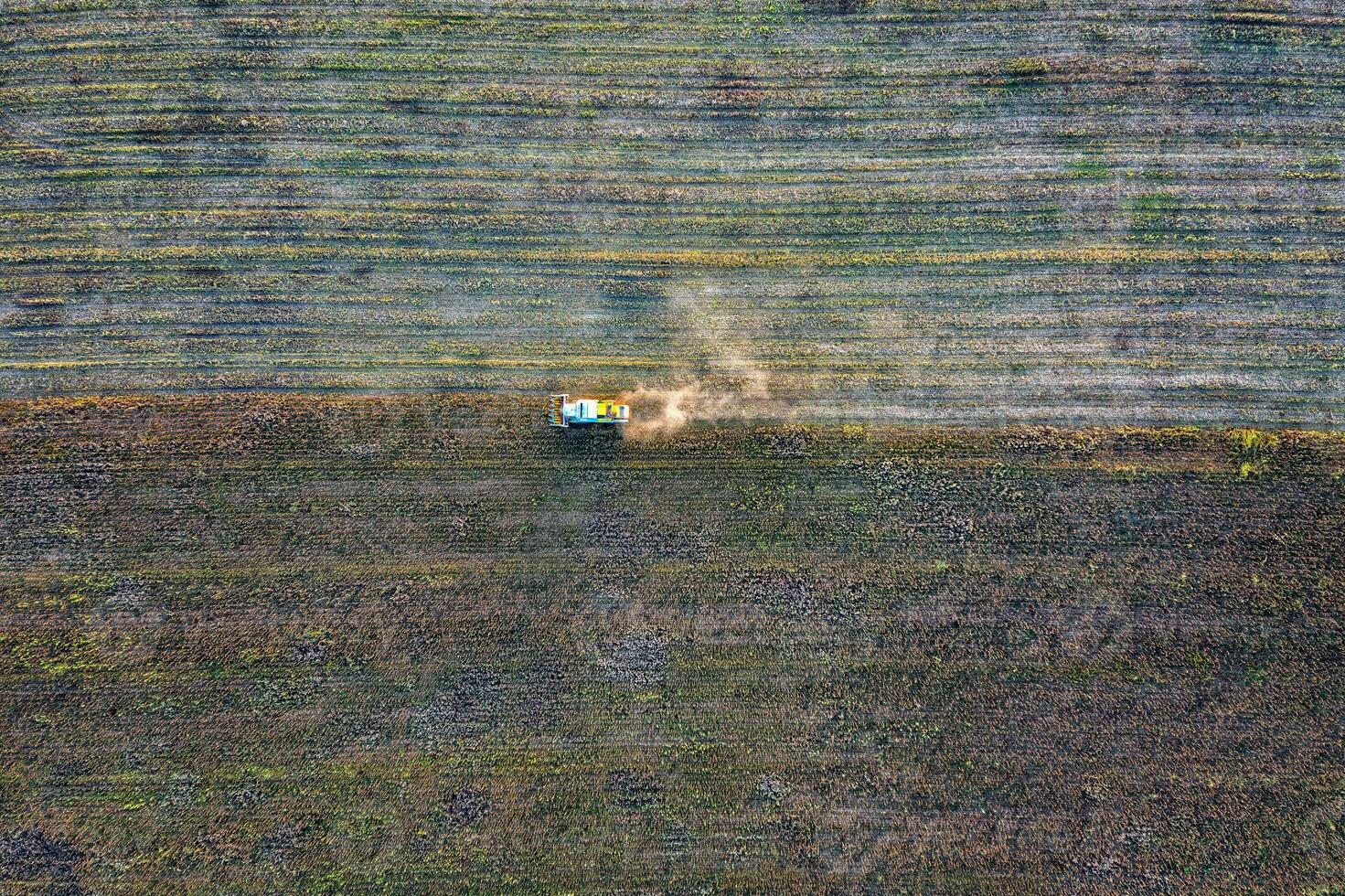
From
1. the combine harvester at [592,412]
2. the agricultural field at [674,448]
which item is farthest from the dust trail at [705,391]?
the combine harvester at [592,412]

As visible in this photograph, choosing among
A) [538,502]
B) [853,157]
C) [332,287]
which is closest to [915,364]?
[853,157]

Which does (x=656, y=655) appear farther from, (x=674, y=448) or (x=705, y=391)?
(x=705, y=391)

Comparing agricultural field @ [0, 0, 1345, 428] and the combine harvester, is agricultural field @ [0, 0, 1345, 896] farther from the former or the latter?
the combine harvester

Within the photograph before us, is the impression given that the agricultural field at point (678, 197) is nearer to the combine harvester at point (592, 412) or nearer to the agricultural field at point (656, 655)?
the combine harvester at point (592, 412)

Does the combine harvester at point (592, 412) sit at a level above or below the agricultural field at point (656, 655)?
above

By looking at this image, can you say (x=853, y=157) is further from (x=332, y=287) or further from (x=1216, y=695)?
(x=1216, y=695)

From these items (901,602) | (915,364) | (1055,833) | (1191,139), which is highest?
(1191,139)

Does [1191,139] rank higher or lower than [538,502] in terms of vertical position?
higher
